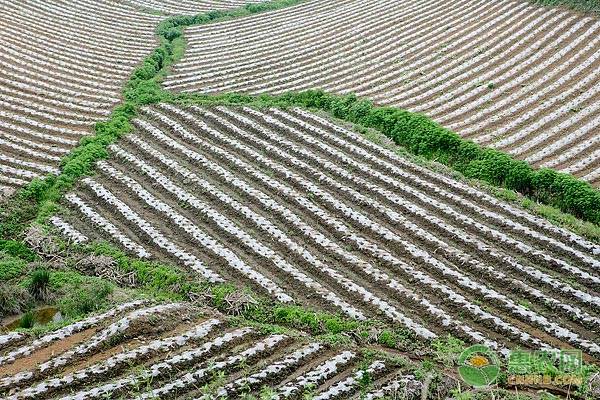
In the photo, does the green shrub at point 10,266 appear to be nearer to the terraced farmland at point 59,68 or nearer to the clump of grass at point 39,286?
the clump of grass at point 39,286

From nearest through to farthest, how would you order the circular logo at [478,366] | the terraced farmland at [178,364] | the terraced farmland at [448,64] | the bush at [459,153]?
the circular logo at [478,366] < the terraced farmland at [178,364] < the bush at [459,153] < the terraced farmland at [448,64]

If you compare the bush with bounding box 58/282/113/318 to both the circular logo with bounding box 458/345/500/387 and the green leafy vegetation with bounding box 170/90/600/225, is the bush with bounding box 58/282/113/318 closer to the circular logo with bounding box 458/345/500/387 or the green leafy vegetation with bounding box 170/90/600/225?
the circular logo with bounding box 458/345/500/387

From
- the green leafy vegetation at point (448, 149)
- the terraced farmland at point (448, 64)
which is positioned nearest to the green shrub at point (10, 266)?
the green leafy vegetation at point (448, 149)

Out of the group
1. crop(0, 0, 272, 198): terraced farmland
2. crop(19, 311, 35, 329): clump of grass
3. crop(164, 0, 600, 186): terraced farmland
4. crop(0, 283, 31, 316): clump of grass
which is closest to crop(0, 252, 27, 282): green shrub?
crop(0, 283, 31, 316): clump of grass

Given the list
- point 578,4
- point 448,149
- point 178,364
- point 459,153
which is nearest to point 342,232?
point 459,153

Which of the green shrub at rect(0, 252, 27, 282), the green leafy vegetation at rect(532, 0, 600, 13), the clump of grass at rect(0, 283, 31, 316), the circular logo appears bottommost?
the circular logo

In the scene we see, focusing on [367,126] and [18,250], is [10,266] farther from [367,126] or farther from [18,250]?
[367,126]
